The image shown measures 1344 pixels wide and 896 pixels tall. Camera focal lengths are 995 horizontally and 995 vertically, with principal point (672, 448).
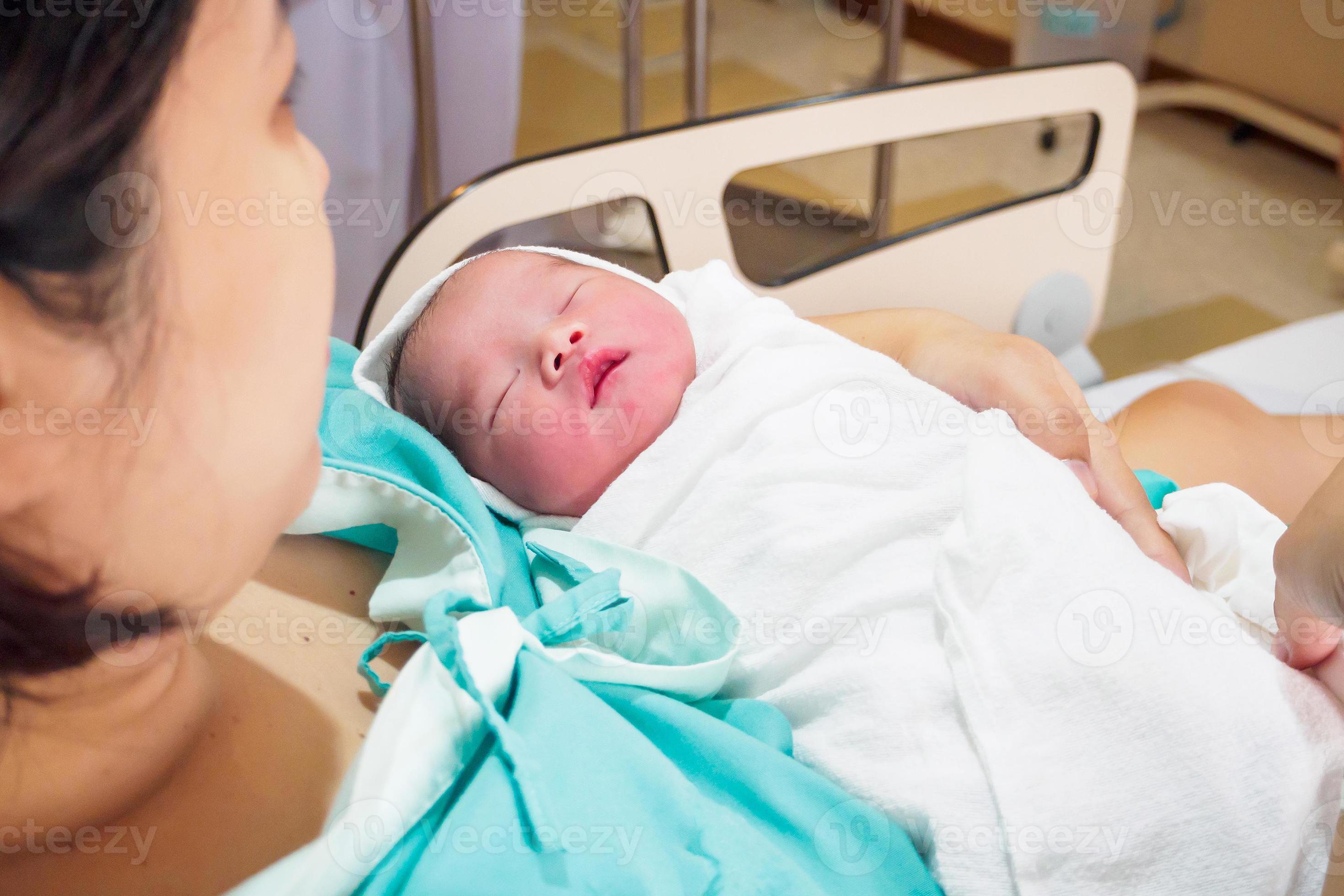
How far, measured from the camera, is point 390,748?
50 centimetres

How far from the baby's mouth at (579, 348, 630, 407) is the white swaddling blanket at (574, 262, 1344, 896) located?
0.07 metres

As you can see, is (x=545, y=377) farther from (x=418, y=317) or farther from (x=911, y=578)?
(x=911, y=578)

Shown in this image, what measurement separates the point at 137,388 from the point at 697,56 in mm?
1620

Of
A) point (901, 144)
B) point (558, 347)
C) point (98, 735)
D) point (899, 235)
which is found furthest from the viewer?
point (901, 144)

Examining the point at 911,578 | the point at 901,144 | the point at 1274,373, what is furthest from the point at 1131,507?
the point at 901,144

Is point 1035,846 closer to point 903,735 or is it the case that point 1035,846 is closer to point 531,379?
point 903,735

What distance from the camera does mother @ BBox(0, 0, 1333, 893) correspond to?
0.31 m

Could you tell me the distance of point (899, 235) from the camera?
1.30 meters

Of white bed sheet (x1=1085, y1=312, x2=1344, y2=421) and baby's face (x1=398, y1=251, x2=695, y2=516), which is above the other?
baby's face (x1=398, y1=251, x2=695, y2=516)

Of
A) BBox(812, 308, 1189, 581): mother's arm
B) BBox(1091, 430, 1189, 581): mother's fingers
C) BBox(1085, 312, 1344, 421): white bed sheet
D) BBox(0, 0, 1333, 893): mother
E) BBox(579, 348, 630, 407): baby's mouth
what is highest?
BBox(0, 0, 1333, 893): mother

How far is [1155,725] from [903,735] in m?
0.16

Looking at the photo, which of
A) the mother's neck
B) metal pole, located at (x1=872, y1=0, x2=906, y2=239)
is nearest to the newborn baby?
the mother's neck

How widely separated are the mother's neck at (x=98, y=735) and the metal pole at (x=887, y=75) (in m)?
1.77

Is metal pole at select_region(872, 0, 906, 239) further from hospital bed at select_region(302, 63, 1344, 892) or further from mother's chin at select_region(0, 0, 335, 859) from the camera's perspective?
mother's chin at select_region(0, 0, 335, 859)
